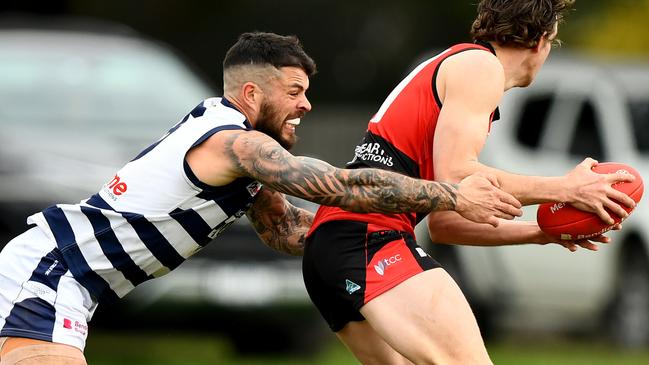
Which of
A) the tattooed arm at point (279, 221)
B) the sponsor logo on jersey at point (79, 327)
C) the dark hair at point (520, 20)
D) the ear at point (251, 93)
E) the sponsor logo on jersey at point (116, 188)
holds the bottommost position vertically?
the sponsor logo on jersey at point (79, 327)

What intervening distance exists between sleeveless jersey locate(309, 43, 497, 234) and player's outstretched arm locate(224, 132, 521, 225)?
20 cm

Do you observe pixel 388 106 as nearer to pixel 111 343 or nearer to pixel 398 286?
pixel 398 286

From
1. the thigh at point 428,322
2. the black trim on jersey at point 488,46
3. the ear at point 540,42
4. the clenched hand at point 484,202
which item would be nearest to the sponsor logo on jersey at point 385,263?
the thigh at point 428,322

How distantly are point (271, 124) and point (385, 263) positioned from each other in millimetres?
809

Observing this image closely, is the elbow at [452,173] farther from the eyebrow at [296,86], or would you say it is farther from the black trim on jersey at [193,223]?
the black trim on jersey at [193,223]

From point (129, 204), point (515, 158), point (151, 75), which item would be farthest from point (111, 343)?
point (129, 204)

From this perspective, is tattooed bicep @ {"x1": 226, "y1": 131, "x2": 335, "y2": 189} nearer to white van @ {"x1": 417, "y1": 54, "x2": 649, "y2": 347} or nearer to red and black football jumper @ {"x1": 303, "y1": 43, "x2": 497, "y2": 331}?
red and black football jumper @ {"x1": 303, "y1": 43, "x2": 497, "y2": 331}

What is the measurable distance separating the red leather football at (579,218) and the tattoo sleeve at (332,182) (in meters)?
0.61

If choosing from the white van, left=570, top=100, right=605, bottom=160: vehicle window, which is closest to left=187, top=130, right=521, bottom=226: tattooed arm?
the white van

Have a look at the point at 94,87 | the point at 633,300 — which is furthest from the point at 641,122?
the point at 94,87

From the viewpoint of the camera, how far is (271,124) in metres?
6.25

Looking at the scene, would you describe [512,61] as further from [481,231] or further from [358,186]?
[358,186]

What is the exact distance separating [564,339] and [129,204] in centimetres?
919

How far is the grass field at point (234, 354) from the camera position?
11156 millimetres
